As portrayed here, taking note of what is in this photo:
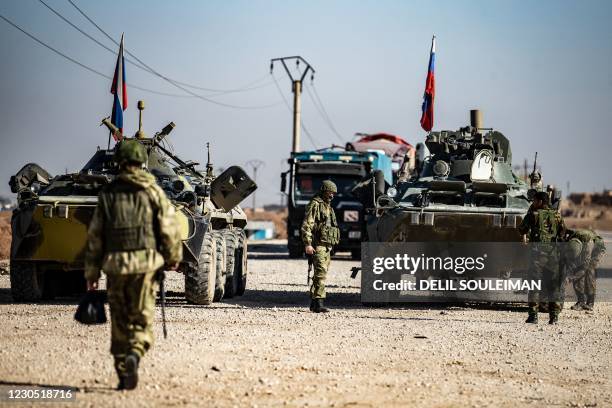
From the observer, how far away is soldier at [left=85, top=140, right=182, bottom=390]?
7.73 m

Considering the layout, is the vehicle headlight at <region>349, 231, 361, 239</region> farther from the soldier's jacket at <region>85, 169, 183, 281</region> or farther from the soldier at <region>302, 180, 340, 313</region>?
the soldier's jacket at <region>85, 169, 183, 281</region>

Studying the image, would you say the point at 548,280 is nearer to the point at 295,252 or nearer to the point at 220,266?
the point at 220,266

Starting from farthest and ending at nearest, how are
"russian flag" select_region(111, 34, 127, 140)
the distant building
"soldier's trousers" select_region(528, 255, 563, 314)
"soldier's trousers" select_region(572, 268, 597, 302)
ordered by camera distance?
the distant building → "russian flag" select_region(111, 34, 127, 140) → "soldier's trousers" select_region(572, 268, 597, 302) → "soldier's trousers" select_region(528, 255, 563, 314)

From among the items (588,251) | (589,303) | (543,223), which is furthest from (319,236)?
(589,303)

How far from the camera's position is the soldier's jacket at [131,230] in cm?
777

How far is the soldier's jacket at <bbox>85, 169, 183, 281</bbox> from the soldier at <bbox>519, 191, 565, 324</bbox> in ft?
23.1

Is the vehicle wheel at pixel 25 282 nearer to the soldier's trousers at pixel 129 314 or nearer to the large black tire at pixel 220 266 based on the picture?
the large black tire at pixel 220 266

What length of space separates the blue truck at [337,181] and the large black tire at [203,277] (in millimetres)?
14406

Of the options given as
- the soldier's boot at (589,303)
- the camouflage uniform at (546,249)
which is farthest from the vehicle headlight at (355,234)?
the camouflage uniform at (546,249)

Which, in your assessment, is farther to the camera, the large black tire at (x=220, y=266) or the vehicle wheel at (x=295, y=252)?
the vehicle wheel at (x=295, y=252)

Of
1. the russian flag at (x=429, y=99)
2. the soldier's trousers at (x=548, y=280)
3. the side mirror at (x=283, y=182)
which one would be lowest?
the soldier's trousers at (x=548, y=280)

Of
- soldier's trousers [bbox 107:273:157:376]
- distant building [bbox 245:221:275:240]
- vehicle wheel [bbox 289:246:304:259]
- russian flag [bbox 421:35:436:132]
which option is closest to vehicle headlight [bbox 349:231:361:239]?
vehicle wheel [bbox 289:246:304:259]

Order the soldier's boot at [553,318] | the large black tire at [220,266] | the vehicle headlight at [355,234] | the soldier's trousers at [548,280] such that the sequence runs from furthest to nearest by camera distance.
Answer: the vehicle headlight at [355,234]
the large black tire at [220,266]
the soldier's boot at [553,318]
the soldier's trousers at [548,280]

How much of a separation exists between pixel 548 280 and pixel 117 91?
13.5 meters
